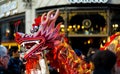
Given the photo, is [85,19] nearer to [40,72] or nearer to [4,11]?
[4,11]

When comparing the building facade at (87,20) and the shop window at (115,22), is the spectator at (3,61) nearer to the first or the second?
the building facade at (87,20)

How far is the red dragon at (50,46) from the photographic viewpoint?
30.4 feet

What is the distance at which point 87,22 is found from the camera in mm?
24547

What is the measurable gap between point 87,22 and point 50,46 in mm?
15078

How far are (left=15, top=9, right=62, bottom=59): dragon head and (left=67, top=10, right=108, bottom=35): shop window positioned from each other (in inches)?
567

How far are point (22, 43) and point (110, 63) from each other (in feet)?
15.2

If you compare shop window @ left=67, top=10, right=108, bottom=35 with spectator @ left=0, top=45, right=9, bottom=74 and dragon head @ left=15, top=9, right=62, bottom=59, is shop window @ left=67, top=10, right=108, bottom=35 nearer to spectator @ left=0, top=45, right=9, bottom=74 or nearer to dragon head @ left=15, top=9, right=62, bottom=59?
dragon head @ left=15, top=9, right=62, bottom=59

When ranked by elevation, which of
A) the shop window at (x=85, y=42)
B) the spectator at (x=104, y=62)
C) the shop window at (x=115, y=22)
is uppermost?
the spectator at (x=104, y=62)

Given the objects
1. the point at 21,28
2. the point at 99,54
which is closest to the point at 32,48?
the point at 99,54

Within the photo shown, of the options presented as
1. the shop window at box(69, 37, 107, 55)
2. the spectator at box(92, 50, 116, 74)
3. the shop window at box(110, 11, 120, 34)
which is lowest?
the shop window at box(69, 37, 107, 55)

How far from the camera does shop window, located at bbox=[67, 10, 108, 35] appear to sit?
24297 mm

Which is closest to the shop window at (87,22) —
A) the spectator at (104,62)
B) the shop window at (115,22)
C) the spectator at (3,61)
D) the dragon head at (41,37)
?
the shop window at (115,22)

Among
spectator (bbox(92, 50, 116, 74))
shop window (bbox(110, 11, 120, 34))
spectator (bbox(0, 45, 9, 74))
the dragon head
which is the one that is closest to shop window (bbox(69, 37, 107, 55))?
shop window (bbox(110, 11, 120, 34))

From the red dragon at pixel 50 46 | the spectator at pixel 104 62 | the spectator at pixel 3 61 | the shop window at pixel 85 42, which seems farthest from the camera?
the shop window at pixel 85 42
